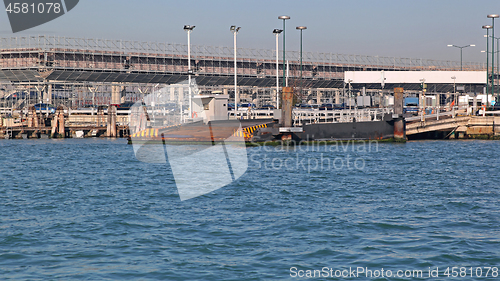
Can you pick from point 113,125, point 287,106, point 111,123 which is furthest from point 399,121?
point 111,123

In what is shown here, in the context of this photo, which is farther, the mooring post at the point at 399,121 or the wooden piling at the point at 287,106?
the mooring post at the point at 399,121

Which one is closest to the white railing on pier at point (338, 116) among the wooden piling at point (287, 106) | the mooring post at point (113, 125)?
the wooden piling at point (287, 106)

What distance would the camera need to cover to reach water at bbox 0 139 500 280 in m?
12.7

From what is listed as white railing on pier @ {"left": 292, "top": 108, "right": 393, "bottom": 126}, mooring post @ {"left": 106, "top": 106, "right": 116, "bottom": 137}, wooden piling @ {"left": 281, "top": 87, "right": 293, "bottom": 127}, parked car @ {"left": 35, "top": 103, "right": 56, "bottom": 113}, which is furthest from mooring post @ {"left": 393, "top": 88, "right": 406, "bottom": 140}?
parked car @ {"left": 35, "top": 103, "right": 56, "bottom": 113}

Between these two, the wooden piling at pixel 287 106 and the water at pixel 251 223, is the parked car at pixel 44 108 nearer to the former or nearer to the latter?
the wooden piling at pixel 287 106

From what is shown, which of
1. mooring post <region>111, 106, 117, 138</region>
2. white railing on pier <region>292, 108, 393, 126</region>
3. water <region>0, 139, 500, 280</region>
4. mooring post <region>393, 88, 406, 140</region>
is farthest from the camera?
mooring post <region>111, 106, 117, 138</region>

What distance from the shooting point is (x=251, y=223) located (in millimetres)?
16469

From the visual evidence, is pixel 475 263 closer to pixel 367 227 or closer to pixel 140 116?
pixel 367 227

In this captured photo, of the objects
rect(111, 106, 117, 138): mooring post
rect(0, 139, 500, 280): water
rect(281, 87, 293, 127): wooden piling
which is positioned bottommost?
rect(0, 139, 500, 280): water

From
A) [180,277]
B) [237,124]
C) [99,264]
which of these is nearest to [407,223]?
[180,277]

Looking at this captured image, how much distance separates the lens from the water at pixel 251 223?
502 inches

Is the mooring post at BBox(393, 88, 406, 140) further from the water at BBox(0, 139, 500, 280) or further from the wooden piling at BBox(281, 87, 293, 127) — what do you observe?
the water at BBox(0, 139, 500, 280)

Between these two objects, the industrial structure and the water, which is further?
the industrial structure

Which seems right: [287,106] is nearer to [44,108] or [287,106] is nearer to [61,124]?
[61,124]
